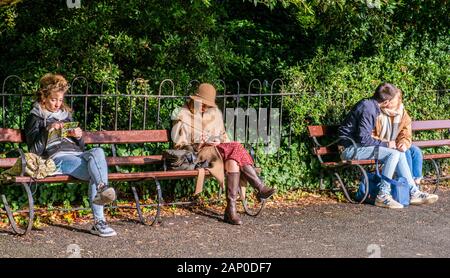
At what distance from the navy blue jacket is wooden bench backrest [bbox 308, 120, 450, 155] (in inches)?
9.2

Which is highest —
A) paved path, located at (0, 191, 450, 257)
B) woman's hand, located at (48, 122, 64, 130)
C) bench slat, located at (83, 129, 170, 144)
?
woman's hand, located at (48, 122, 64, 130)

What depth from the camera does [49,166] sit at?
712 cm

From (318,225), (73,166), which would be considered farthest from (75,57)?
(318,225)

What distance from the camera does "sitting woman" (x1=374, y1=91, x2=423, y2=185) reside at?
357 inches

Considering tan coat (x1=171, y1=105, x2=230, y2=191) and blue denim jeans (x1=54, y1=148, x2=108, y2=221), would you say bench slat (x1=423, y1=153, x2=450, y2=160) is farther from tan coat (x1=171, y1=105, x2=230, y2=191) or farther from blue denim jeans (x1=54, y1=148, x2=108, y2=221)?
blue denim jeans (x1=54, y1=148, x2=108, y2=221)

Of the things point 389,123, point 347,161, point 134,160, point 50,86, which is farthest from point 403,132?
point 50,86

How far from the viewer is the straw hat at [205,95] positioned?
8047mm

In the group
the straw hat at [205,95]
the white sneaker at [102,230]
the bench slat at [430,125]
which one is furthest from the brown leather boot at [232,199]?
the bench slat at [430,125]

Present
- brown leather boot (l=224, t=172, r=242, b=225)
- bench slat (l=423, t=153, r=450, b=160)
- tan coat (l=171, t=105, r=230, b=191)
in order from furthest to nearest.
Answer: bench slat (l=423, t=153, r=450, b=160) < tan coat (l=171, t=105, r=230, b=191) < brown leather boot (l=224, t=172, r=242, b=225)

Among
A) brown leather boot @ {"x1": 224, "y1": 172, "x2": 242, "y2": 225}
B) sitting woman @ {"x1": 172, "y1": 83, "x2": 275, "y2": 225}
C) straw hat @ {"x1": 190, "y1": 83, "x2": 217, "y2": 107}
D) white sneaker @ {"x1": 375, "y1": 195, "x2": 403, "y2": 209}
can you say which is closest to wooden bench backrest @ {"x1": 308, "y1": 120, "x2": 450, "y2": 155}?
white sneaker @ {"x1": 375, "y1": 195, "x2": 403, "y2": 209}

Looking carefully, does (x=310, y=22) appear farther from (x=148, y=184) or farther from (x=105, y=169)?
(x=105, y=169)

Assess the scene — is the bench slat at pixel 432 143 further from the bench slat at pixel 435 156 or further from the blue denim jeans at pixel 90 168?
the blue denim jeans at pixel 90 168

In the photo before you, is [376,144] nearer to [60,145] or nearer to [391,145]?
[391,145]

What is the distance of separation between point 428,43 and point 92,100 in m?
5.54
